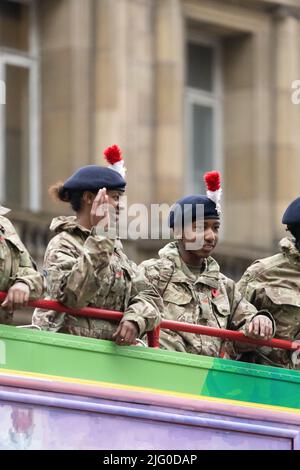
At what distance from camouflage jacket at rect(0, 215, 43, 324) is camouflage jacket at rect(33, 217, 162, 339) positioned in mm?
148

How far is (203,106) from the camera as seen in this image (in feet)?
84.7

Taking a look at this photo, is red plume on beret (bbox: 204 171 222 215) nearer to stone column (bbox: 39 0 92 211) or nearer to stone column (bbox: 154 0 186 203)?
stone column (bbox: 39 0 92 211)

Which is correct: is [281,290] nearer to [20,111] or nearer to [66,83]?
[66,83]

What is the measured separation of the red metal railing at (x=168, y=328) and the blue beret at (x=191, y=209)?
2.82ft

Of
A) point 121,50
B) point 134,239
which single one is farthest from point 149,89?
point 134,239

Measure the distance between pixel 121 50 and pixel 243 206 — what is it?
346 centimetres

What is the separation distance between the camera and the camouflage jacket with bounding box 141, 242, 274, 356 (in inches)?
452

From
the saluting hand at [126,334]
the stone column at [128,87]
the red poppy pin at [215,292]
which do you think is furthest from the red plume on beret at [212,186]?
the stone column at [128,87]

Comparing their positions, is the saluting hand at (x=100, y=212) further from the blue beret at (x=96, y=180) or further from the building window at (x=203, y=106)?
the building window at (x=203, y=106)

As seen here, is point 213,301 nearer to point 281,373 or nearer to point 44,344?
point 281,373

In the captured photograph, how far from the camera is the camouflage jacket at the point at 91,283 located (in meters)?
10.4

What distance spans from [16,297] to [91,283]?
0.48 m

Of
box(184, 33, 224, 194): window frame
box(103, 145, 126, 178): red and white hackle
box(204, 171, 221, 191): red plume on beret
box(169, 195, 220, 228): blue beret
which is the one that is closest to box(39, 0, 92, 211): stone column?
box(184, 33, 224, 194): window frame

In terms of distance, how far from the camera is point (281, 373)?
11258mm
